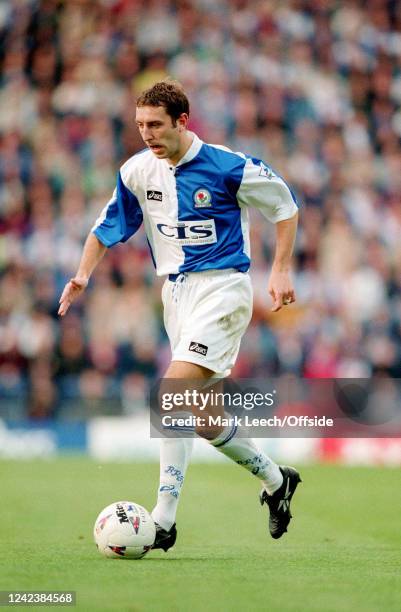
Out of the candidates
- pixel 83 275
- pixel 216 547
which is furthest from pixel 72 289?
pixel 216 547

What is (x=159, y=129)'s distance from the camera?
7062 millimetres

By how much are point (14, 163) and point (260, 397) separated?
219 inches

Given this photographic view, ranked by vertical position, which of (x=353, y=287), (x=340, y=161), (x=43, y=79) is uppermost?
(x=43, y=79)

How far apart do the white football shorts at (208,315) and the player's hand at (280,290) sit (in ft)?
0.92

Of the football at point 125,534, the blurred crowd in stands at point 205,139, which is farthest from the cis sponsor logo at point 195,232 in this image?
the blurred crowd in stands at point 205,139

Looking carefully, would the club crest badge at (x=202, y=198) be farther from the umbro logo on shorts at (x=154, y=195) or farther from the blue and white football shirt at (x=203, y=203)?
the umbro logo on shorts at (x=154, y=195)

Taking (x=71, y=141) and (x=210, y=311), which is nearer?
(x=210, y=311)

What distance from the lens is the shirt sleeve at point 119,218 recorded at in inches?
296

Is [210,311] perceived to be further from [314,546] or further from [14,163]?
[14,163]

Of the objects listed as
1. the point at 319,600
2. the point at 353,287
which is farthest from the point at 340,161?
the point at 319,600

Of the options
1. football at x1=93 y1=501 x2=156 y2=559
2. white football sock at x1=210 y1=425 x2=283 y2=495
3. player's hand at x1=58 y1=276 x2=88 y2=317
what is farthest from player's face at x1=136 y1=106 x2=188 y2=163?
football at x1=93 y1=501 x2=156 y2=559

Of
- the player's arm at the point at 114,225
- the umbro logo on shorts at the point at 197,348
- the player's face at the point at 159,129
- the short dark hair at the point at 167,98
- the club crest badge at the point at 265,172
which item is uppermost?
the short dark hair at the point at 167,98

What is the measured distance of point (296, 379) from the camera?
52.6ft

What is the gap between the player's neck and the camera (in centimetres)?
729
